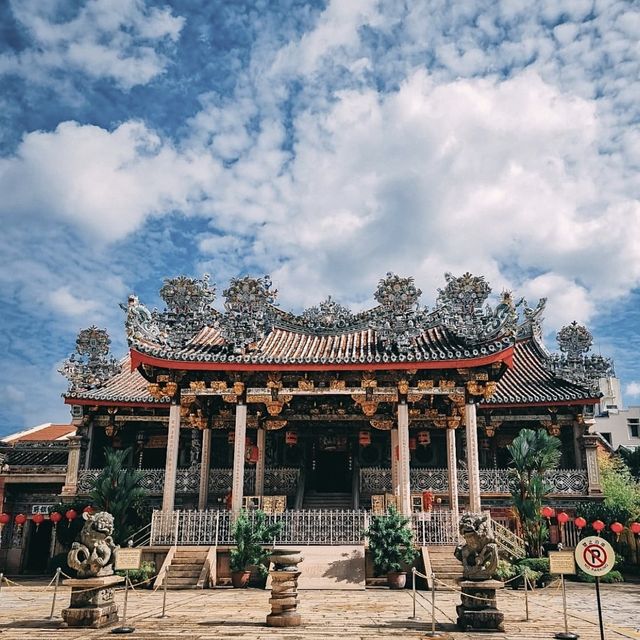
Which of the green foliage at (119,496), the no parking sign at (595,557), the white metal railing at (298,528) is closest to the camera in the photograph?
the no parking sign at (595,557)

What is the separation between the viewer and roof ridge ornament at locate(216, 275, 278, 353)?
62.7ft

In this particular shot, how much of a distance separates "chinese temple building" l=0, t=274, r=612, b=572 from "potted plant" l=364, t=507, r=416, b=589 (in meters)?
1.44

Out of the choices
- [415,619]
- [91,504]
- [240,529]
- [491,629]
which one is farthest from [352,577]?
[91,504]

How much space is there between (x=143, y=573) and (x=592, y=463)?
1711 centimetres

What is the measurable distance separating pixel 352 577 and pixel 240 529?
3234 mm

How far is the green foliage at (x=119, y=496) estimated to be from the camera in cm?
1905

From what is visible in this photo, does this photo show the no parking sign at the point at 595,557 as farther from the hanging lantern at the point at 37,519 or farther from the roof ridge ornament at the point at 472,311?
the hanging lantern at the point at 37,519

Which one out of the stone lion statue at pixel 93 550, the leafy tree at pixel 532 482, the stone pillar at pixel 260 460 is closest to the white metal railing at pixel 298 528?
the leafy tree at pixel 532 482

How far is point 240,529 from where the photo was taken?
16.3 metres

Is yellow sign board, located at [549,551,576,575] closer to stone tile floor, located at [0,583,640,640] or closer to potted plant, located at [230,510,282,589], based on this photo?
stone tile floor, located at [0,583,640,640]

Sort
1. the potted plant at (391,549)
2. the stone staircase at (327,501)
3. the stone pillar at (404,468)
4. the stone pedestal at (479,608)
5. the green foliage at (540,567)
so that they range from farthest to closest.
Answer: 1. the stone staircase at (327,501)
2. the stone pillar at (404,468)
3. the green foliage at (540,567)
4. the potted plant at (391,549)
5. the stone pedestal at (479,608)

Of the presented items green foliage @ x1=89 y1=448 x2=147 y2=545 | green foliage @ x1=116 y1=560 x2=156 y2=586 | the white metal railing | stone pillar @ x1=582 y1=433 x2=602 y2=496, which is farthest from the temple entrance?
stone pillar @ x1=582 y1=433 x2=602 y2=496

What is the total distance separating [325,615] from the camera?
1123 cm

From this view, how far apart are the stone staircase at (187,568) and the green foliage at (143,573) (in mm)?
542
